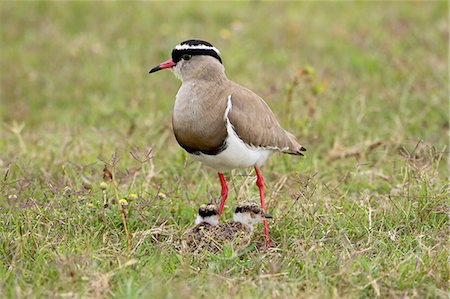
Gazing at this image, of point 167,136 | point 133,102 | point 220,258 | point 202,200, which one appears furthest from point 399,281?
point 133,102

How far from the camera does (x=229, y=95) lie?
4.62m

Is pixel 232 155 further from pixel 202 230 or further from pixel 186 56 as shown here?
pixel 186 56

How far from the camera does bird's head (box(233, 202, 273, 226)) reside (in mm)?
4430

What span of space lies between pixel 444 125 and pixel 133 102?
295 cm

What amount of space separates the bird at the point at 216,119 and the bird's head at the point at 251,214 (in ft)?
0.27

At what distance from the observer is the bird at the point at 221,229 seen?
4.34m

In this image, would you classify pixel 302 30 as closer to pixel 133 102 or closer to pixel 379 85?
pixel 379 85

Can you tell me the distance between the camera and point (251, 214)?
444 centimetres

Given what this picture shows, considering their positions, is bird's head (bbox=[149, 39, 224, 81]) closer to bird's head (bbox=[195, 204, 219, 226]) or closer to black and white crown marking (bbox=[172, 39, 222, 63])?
black and white crown marking (bbox=[172, 39, 222, 63])

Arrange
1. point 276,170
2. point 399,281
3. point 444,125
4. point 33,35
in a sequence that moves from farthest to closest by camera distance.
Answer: point 33,35 → point 444,125 → point 276,170 → point 399,281

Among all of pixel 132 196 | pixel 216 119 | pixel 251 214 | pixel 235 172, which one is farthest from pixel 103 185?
pixel 235 172

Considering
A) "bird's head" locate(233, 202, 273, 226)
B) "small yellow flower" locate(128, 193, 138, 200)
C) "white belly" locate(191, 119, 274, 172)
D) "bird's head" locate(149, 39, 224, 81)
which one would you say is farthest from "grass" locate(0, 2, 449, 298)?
"bird's head" locate(149, 39, 224, 81)

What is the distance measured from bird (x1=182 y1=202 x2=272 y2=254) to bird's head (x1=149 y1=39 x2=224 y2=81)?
0.85 m

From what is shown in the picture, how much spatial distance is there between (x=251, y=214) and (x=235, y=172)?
1166mm
